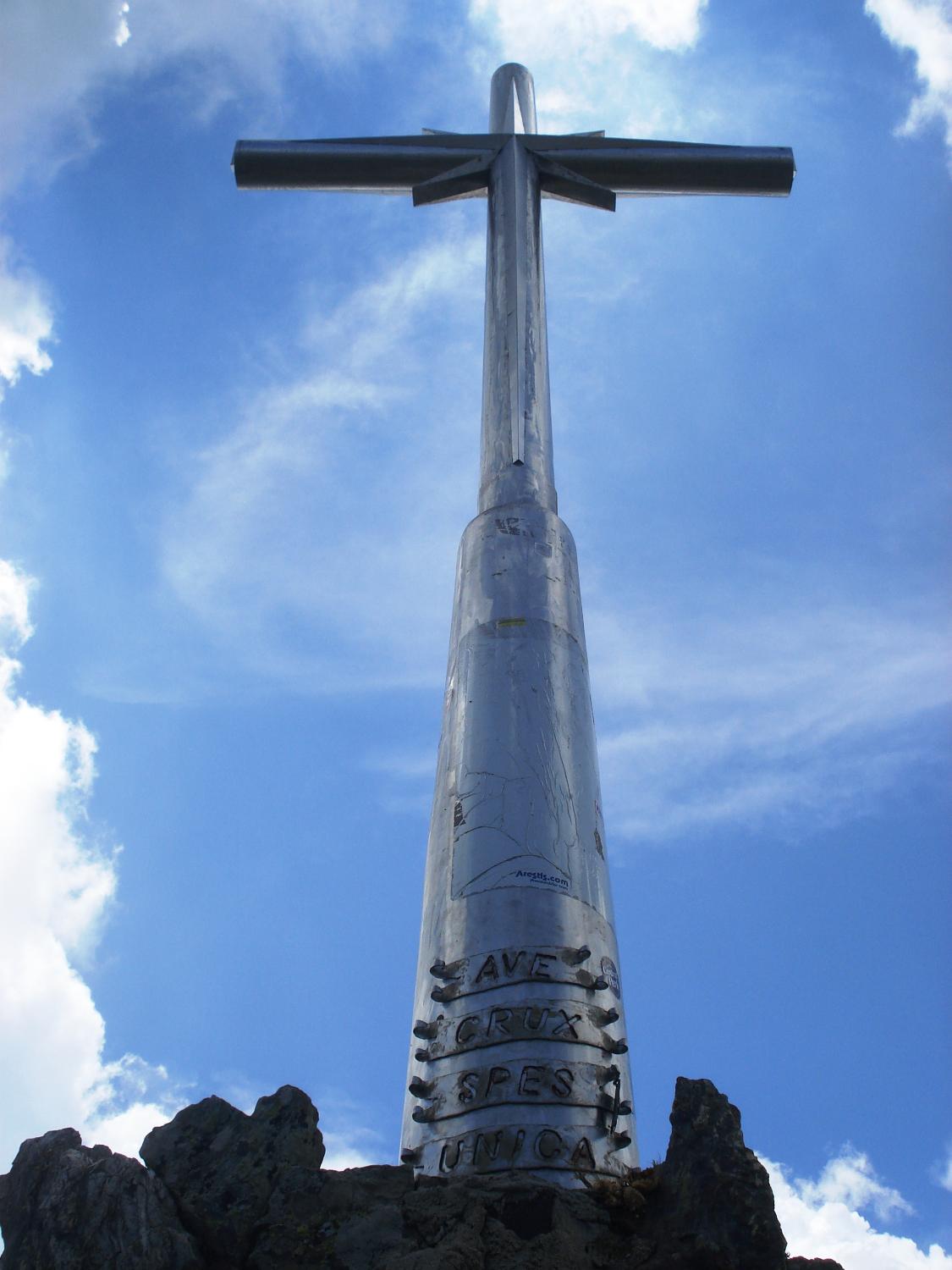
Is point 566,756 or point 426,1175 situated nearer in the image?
point 426,1175

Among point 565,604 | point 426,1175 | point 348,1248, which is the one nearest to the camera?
point 348,1248

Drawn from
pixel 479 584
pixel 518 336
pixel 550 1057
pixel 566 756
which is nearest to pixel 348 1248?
pixel 550 1057

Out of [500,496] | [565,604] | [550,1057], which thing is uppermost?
[500,496]

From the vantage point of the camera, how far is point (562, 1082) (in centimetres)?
980

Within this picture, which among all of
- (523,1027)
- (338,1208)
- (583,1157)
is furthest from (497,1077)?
(338,1208)

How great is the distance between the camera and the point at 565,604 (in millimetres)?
13898

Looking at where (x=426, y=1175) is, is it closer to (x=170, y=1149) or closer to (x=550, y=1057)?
(x=550, y=1057)

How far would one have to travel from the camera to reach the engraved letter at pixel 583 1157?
372 inches

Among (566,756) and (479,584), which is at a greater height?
(479,584)

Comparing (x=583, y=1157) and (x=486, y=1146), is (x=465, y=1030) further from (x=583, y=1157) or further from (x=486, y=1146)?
(x=583, y=1157)

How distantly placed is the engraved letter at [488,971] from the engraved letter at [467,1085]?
79 centimetres

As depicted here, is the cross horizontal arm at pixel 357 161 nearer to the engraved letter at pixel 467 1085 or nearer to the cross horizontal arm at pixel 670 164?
the cross horizontal arm at pixel 670 164

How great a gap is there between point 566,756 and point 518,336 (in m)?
7.75

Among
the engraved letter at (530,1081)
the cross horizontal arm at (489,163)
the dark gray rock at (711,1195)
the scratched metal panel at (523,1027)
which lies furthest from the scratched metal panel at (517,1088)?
the cross horizontal arm at (489,163)
